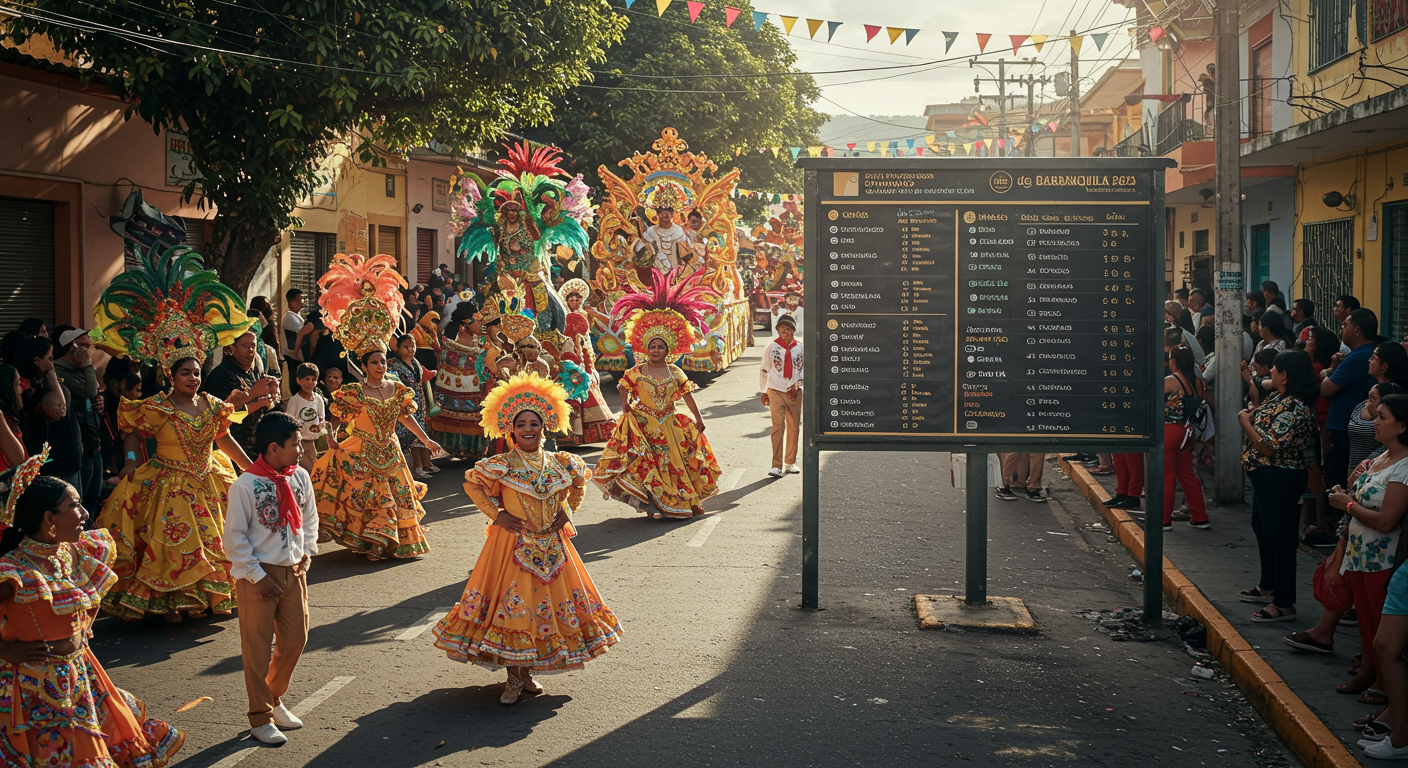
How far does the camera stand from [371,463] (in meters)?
9.89

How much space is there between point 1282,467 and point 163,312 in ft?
24.1

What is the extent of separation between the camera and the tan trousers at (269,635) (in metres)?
5.93

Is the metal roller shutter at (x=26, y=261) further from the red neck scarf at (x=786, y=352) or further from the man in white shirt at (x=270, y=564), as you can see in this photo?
the man in white shirt at (x=270, y=564)

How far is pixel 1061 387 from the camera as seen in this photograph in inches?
322

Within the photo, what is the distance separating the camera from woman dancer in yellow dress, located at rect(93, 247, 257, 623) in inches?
313

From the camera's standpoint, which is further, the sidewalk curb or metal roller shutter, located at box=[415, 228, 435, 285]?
metal roller shutter, located at box=[415, 228, 435, 285]

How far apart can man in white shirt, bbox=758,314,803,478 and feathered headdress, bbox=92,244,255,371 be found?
7.05 m

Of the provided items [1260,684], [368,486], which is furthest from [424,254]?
[1260,684]

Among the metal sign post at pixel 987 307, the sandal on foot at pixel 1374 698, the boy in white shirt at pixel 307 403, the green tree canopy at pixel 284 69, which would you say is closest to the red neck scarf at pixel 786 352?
the green tree canopy at pixel 284 69

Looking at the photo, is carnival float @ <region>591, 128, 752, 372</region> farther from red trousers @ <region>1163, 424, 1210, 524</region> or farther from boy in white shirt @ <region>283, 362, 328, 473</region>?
red trousers @ <region>1163, 424, 1210, 524</region>

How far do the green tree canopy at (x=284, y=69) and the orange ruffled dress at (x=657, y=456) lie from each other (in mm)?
4454

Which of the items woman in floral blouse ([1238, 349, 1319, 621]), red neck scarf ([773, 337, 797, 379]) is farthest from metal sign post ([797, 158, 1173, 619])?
red neck scarf ([773, 337, 797, 379])

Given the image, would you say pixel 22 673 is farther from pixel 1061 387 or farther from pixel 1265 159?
pixel 1265 159

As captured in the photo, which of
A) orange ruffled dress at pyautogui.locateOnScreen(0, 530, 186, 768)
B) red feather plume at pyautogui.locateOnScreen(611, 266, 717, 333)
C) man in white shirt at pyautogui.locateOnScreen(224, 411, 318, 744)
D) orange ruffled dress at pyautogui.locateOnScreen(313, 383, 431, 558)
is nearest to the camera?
orange ruffled dress at pyautogui.locateOnScreen(0, 530, 186, 768)
